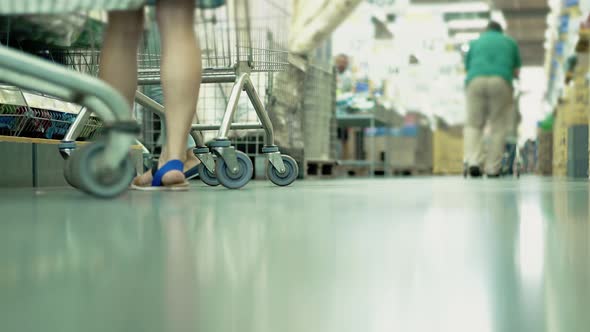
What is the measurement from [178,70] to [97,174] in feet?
1.67

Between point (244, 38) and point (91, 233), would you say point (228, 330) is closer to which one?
point (91, 233)

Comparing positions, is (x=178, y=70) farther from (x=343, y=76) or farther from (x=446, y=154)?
(x=446, y=154)

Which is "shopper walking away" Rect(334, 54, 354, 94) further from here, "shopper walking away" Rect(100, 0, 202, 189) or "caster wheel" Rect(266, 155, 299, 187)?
"shopper walking away" Rect(100, 0, 202, 189)

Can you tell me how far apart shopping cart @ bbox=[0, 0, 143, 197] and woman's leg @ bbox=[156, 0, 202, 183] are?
1.05ft

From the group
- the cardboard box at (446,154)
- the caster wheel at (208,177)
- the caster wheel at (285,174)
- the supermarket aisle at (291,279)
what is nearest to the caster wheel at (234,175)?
the caster wheel at (208,177)

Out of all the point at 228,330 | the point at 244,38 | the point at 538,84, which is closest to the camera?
the point at 228,330

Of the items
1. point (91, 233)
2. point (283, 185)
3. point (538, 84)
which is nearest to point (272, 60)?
point (283, 185)

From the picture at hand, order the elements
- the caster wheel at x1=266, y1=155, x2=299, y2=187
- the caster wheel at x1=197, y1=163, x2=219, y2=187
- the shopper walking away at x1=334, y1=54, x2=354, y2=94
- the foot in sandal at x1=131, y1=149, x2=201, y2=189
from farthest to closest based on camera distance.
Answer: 1. the shopper walking away at x1=334, y1=54, x2=354, y2=94
2. the caster wheel at x1=266, y1=155, x2=299, y2=187
3. the caster wheel at x1=197, y1=163, x2=219, y2=187
4. the foot in sandal at x1=131, y1=149, x2=201, y2=189

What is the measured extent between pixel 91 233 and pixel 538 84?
27179 millimetres

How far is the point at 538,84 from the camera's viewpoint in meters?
25.9

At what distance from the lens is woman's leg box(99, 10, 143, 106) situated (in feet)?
5.41

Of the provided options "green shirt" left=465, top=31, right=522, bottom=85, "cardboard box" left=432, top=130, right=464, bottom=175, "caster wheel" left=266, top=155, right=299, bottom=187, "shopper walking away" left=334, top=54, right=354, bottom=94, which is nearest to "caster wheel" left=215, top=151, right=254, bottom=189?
"caster wheel" left=266, top=155, right=299, bottom=187

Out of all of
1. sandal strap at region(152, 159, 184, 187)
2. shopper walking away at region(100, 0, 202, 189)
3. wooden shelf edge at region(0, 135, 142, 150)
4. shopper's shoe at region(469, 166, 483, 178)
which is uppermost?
shopper walking away at region(100, 0, 202, 189)

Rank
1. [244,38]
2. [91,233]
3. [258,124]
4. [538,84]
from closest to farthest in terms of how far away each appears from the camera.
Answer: [91,233] → [244,38] → [258,124] → [538,84]
